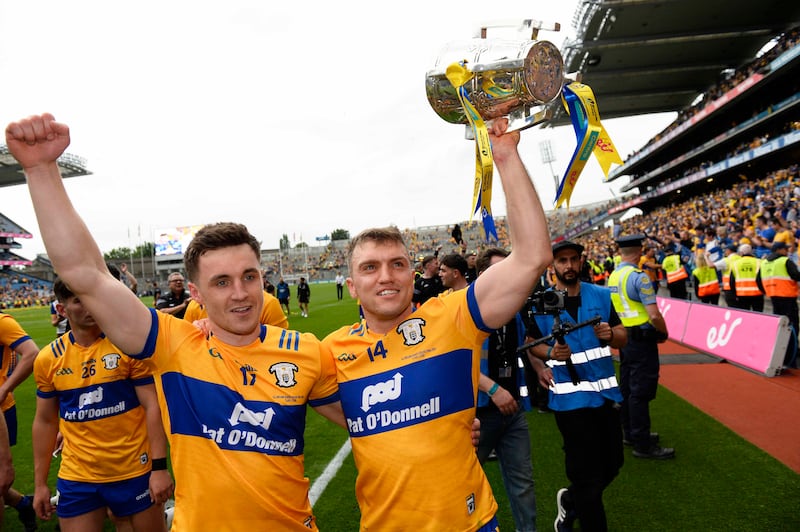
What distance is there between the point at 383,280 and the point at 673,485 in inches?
158

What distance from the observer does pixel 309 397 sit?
2117 mm

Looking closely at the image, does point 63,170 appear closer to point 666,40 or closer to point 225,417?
point 666,40

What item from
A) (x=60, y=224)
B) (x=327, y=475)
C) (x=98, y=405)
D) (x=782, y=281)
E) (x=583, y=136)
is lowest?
(x=327, y=475)

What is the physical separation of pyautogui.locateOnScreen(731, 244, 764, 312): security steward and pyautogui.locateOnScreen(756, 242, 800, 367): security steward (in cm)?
57

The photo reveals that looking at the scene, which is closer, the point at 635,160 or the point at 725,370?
the point at 725,370

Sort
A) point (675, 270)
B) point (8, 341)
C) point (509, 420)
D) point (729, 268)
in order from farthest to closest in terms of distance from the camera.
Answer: point (675, 270) < point (729, 268) < point (8, 341) < point (509, 420)

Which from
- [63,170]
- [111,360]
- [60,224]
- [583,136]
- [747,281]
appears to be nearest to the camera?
[60,224]

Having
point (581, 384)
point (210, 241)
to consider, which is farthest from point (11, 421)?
point (581, 384)

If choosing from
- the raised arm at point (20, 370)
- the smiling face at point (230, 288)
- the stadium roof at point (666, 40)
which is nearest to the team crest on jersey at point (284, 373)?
the smiling face at point (230, 288)

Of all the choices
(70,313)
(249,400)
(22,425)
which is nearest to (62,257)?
(249,400)

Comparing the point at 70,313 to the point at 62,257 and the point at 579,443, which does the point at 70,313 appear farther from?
the point at 579,443

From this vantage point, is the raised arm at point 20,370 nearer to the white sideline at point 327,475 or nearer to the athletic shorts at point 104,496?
the athletic shorts at point 104,496

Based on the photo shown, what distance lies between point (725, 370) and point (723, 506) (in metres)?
4.95

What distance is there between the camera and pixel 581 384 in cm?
332
